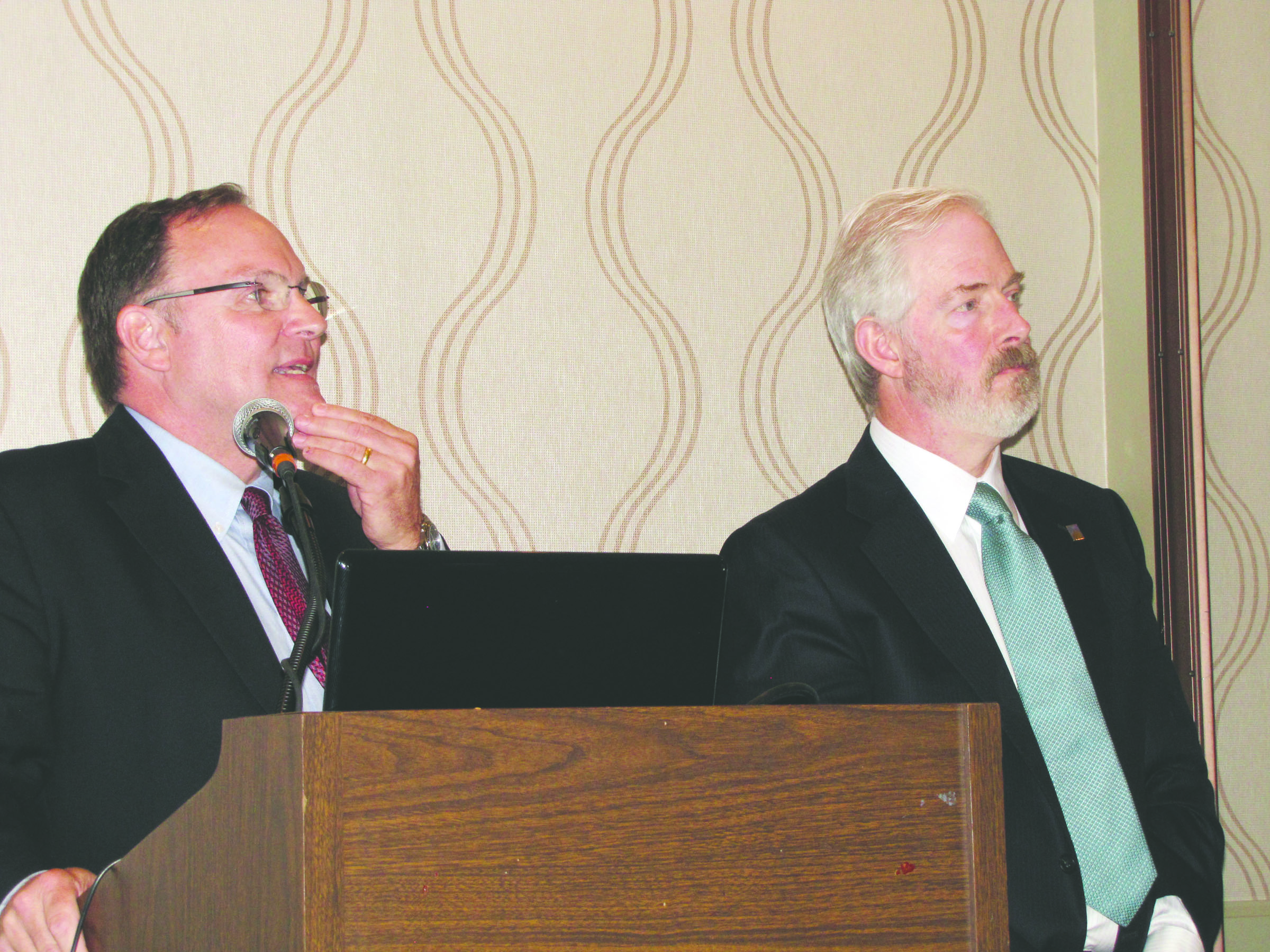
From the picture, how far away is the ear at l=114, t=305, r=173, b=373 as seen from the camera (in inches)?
70.1

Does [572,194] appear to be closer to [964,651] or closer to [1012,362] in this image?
[1012,362]

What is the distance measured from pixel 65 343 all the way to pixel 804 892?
1.57 meters

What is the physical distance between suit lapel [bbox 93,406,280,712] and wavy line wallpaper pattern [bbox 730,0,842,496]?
996 millimetres

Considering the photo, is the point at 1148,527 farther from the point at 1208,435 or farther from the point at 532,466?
the point at 532,466

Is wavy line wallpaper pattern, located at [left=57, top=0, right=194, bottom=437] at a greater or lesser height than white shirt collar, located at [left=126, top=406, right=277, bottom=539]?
greater

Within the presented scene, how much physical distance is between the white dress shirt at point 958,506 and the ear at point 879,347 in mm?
97

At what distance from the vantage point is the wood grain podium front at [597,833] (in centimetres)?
81

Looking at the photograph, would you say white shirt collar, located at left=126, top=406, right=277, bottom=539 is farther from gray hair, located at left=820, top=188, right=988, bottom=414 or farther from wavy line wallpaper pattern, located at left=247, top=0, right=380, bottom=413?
gray hair, located at left=820, top=188, right=988, bottom=414

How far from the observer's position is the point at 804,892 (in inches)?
36.1

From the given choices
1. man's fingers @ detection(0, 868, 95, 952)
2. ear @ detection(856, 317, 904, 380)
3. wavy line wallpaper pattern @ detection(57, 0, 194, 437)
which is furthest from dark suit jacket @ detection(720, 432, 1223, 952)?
wavy line wallpaper pattern @ detection(57, 0, 194, 437)

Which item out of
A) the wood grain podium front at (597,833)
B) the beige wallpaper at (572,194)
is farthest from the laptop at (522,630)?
the beige wallpaper at (572,194)

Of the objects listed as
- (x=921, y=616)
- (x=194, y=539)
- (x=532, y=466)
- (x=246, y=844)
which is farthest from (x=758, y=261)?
(x=246, y=844)

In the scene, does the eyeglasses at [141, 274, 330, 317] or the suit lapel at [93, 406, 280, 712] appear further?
the eyeglasses at [141, 274, 330, 317]

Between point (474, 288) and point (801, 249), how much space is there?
624 mm
